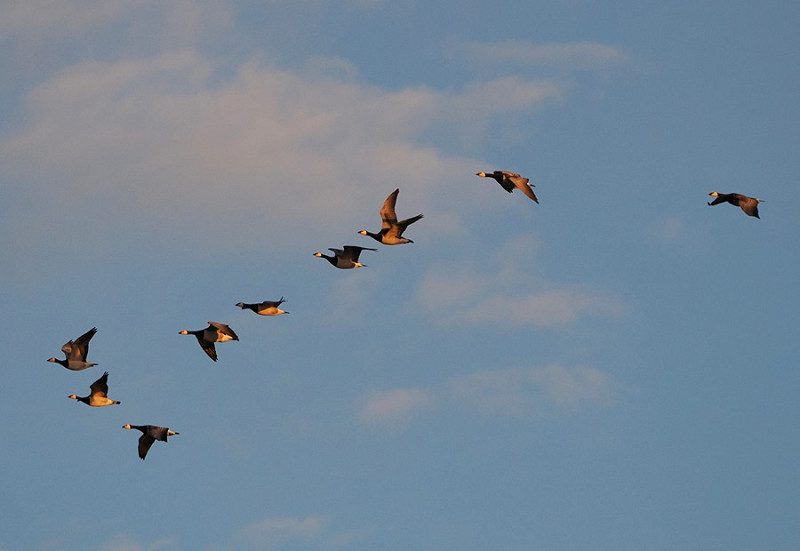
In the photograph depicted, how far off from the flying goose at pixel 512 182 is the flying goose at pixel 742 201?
7.93 metres

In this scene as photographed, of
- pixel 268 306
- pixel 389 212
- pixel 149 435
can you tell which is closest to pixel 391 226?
pixel 389 212

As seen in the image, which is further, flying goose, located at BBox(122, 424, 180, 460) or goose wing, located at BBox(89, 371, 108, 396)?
goose wing, located at BBox(89, 371, 108, 396)

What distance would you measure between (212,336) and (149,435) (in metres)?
5.37

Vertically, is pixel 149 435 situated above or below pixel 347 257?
below

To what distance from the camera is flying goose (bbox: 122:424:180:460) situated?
58062 mm

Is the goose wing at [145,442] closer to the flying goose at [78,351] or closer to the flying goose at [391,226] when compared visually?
the flying goose at [78,351]

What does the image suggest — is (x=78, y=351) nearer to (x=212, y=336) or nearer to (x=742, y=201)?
(x=212, y=336)

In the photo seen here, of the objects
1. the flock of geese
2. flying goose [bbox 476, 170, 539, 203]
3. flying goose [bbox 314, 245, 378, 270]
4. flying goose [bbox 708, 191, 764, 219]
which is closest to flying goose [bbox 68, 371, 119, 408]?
the flock of geese

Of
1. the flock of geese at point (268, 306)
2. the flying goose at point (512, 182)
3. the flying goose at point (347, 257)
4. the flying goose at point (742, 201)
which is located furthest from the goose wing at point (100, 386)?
the flying goose at point (742, 201)

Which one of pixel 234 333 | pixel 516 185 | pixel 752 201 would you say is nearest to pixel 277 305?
pixel 234 333

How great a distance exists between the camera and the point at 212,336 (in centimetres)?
6097

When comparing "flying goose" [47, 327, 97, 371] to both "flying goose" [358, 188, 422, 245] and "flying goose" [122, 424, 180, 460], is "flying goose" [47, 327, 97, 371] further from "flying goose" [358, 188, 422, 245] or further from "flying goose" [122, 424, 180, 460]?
"flying goose" [358, 188, 422, 245]

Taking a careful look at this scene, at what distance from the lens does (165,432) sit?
191ft

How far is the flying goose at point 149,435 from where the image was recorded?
190ft
